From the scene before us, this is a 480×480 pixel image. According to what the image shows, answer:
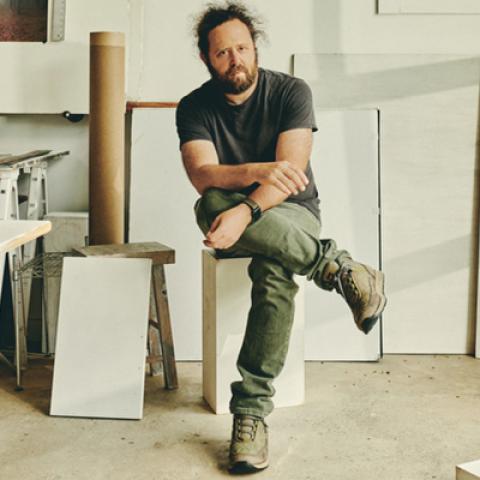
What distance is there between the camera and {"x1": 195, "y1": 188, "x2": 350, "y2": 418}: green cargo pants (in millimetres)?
2631

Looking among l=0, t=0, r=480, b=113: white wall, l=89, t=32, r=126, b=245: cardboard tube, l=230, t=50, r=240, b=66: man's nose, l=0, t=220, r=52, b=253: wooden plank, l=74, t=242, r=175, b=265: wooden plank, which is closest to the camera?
l=0, t=220, r=52, b=253: wooden plank

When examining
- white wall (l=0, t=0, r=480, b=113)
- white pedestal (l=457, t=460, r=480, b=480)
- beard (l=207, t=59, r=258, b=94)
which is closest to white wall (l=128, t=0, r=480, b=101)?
white wall (l=0, t=0, r=480, b=113)

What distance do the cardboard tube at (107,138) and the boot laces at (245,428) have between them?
47.9 inches

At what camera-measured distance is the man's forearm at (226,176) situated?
9.00 feet

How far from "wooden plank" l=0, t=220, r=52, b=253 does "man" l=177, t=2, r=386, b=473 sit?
628mm

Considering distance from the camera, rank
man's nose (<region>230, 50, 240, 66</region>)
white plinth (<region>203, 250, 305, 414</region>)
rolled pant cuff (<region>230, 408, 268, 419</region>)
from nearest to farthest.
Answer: rolled pant cuff (<region>230, 408, 268, 419</region>), man's nose (<region>230, 50, 240, 66</region>), white plinth (<region>203, 250, 305, 414</region>)

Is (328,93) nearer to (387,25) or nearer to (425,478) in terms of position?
(387,25)

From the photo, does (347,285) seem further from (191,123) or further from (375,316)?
(191,123)

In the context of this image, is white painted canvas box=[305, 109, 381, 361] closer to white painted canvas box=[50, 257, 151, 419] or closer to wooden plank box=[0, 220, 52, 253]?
white painted canvas box=[50, 257, 151, 419]

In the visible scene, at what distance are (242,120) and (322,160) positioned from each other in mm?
813

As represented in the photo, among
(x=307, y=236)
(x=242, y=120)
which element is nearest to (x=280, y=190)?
(x=307, y=236)

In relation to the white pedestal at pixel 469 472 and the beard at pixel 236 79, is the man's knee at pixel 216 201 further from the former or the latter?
the white pedestal at pixel 469 472

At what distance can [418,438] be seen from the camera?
276cm

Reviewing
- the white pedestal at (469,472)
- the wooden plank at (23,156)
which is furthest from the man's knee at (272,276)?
the wooden plank at (23,156)
